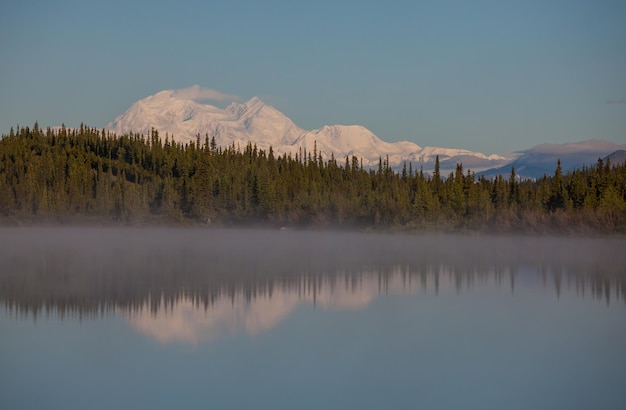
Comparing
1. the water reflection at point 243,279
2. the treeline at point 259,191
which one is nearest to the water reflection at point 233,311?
the water reflection at point 243,279

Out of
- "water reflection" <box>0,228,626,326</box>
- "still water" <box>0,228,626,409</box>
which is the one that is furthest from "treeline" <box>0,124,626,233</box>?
"still water" <box>0,228,626,409</box>

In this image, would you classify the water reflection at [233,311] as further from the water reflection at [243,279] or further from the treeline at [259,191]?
the treeline at [259,191]

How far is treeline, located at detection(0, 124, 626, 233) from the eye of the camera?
93438 millimetres

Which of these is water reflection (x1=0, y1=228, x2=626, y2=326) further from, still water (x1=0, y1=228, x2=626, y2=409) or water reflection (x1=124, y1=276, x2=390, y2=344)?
still water (x1=0, y1=228, x2=626, y2=409)

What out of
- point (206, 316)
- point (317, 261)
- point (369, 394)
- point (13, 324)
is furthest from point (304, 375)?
point (317, 261)

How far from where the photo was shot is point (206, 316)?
1006 inches

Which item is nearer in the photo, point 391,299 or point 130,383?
point 130,383

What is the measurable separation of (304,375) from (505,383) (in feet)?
14.8

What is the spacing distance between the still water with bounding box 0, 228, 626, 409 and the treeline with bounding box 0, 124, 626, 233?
54.8m

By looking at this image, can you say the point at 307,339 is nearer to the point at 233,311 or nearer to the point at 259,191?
the point at 233,311

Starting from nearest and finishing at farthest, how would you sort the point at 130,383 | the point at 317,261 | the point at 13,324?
the point at 130,383, the point at 13,324, the point at 317,261

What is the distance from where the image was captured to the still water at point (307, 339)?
16906 mm

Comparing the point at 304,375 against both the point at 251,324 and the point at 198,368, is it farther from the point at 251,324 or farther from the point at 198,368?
the point at 251,324

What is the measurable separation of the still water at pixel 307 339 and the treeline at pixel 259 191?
5477 centimetres
